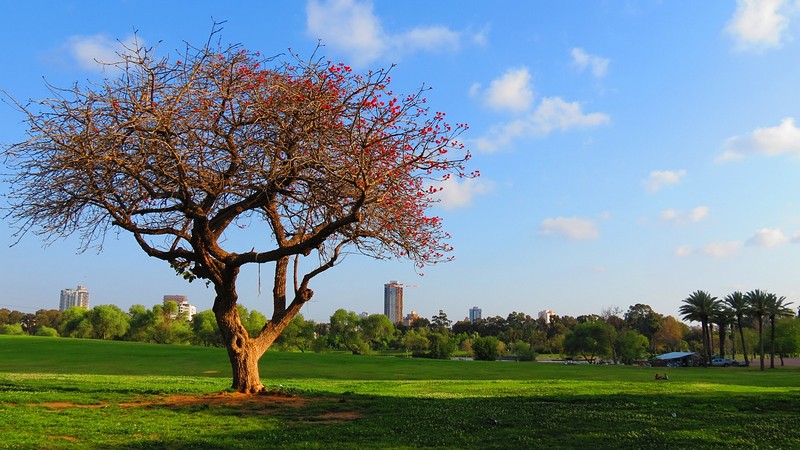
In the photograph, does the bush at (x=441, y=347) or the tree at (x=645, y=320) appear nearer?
the bush at (x=441, y=347)

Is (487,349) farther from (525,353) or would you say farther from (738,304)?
(738,304)

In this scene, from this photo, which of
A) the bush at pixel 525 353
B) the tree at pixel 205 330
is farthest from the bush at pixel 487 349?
the tree at pixel 205 330

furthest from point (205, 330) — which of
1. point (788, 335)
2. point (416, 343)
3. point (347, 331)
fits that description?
point (788, 335)

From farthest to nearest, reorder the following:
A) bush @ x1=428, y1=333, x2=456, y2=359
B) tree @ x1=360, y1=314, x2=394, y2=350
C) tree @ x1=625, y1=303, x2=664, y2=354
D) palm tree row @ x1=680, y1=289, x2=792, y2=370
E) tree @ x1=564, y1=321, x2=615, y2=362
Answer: tree @ x1=625, y1=303, x2=664, y2=354 → tree @ x1=360, y1=314, x2=394, y2=350 → bush @ x1=428, y1=333, x2=456, y2=359 → tree @ x1=564, y1=321, x2=615, y2=362 → palm tree row @ x1=680, y1=289, x2=792, y2=370

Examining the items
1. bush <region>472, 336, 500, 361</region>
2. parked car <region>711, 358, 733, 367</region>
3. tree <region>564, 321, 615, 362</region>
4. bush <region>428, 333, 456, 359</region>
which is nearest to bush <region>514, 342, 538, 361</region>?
tree <region>564, 321, 615, 362</region>

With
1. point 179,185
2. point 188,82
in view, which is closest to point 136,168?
point 179,185

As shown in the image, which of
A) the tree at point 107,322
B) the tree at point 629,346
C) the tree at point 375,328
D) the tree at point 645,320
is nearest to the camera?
the tree at point 629,346

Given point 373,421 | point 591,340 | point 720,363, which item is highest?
point 373,421

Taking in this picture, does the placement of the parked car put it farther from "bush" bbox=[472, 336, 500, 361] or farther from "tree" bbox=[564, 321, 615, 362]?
"bush" bbox=[472, 336, 500, 361]

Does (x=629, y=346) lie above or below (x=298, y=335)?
below

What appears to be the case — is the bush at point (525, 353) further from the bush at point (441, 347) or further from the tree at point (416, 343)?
the tree at point (416, 343)

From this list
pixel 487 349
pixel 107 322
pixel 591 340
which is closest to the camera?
pixel 487 349

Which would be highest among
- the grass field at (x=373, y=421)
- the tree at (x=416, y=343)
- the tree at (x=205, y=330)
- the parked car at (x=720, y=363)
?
the grass field at (x=373, y=421)

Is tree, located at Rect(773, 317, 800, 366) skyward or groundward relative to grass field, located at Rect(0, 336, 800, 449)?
groundward
